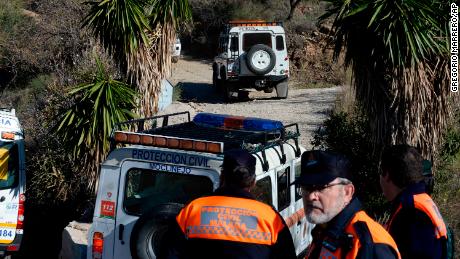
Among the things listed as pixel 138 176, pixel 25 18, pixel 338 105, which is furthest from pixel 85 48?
pixel 138 176

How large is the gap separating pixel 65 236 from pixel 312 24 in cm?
1812

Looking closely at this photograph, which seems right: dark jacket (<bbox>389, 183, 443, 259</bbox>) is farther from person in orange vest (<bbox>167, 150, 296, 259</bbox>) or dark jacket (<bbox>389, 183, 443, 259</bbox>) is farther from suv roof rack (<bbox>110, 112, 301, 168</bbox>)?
suv roof rack (<bbox>110, 112, 301, 168</bbox>)

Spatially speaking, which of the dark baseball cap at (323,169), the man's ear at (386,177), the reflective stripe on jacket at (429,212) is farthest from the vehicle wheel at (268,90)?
the dark baseball cap at (323,169)

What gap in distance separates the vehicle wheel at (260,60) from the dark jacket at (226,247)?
1519cm

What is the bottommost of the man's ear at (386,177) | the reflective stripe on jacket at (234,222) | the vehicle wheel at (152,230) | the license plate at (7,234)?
the license plate at (7,234)

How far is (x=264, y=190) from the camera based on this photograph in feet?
19.1

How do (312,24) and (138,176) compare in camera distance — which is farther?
(312,24)

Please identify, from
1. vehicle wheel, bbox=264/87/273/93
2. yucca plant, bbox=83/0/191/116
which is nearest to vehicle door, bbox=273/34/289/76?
vehicle wheel, bbox=264/87/273/93

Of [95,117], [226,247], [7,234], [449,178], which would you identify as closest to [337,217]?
[226,247]

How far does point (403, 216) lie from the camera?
3.62m

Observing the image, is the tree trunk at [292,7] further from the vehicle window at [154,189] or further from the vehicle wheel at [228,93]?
the vehicle window at [154,189]

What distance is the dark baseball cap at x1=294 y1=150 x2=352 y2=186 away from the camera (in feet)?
10.7

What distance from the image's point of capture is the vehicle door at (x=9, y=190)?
8.18 meters

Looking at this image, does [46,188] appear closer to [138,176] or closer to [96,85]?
[96,85]
